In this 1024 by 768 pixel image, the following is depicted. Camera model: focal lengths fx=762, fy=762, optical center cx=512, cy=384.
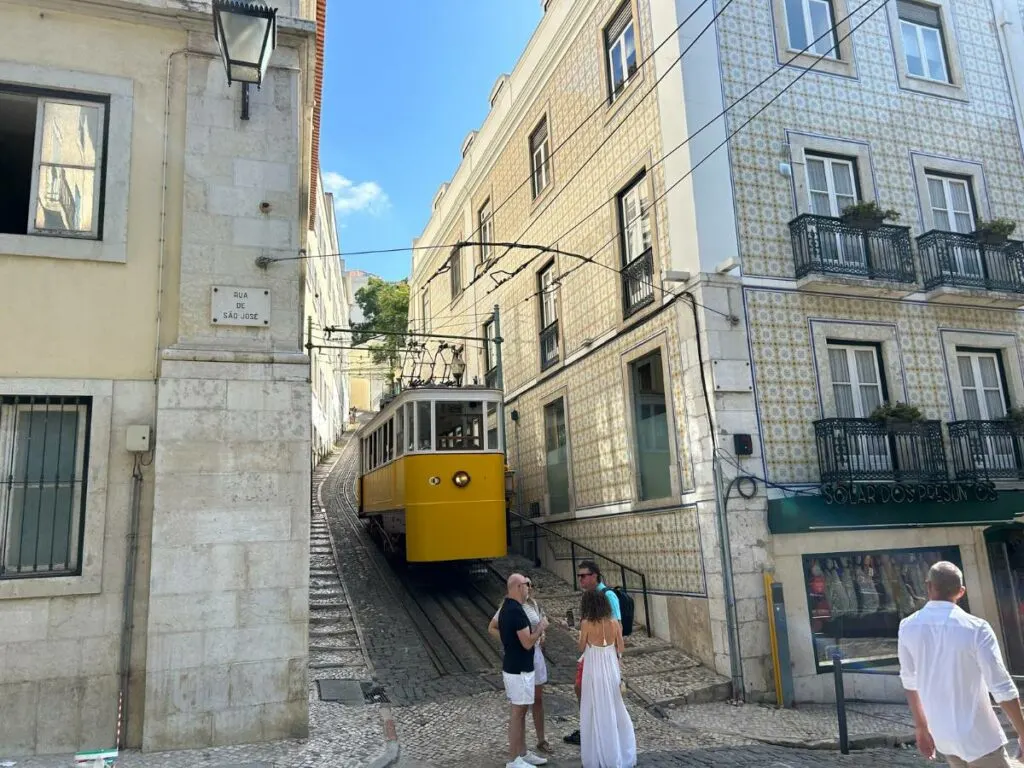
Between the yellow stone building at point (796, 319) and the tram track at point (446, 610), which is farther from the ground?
the yellow stone building at point (796, 319)

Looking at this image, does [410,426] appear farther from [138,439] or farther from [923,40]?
[923,40]

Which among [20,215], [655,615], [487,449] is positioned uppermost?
[20,215]

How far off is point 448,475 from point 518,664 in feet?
19.0

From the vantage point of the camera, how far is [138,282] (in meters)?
6.55

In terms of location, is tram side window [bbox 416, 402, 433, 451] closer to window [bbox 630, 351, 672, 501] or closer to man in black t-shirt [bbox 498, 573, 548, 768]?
window [bbox 630, 351, 672, 501]

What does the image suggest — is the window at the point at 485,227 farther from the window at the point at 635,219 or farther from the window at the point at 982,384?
the window at the point at 982,384

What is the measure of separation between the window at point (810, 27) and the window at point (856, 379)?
4.49 meters

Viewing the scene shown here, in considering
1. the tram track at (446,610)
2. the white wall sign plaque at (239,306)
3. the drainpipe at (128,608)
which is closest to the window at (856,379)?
the tram track at (446,610)

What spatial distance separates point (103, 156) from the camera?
670 cm

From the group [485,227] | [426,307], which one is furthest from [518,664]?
[426,307]

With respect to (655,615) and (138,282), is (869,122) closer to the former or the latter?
(655,615)

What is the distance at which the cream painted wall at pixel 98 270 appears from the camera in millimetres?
6219

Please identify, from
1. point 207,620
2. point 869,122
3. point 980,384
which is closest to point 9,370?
point 207,620

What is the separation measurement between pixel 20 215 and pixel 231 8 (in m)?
4.47
